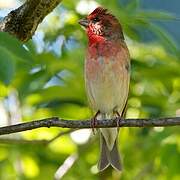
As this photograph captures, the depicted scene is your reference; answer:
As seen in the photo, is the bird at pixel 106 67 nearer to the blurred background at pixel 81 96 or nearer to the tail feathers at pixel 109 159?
the tail feathers at pixel 109 159

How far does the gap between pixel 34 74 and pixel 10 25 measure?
1344 mm

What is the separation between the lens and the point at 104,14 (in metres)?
4.99

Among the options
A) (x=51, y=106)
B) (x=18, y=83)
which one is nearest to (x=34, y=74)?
(x=18, y=83)

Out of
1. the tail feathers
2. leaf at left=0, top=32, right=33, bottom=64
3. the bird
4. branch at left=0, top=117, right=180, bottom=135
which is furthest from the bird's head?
leaf at left=0, top=32, right=33, bottom=64

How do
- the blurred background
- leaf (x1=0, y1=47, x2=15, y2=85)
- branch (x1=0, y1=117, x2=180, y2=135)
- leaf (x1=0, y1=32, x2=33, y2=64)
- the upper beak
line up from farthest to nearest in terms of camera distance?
the upper beak → the blurred background → branch (x1=0, y1=117, x2=180, y2=135) → leaf (x1=0, y1=32, x2=33, y2=64) → leaf (x1=0, y1=47, x2=15, y2=85)

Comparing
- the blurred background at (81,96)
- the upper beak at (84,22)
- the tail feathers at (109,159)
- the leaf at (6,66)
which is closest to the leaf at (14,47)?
the leaf at (6,66)

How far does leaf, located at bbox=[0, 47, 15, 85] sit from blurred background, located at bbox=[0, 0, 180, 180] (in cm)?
113

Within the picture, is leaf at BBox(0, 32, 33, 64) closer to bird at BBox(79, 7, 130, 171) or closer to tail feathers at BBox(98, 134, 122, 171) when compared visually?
bird at BBox(79, 7, 130, 171)

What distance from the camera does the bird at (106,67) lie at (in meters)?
4.89

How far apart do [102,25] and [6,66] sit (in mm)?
2470

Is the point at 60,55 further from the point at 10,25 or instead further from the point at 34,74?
the point at 10,25

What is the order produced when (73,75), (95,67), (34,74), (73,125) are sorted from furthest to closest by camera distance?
(73,75) → (95,67) → (34,74) → (73,125)

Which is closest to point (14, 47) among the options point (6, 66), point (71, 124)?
point (6, 66)

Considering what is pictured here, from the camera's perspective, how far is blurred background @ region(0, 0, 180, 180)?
15.2 feet
